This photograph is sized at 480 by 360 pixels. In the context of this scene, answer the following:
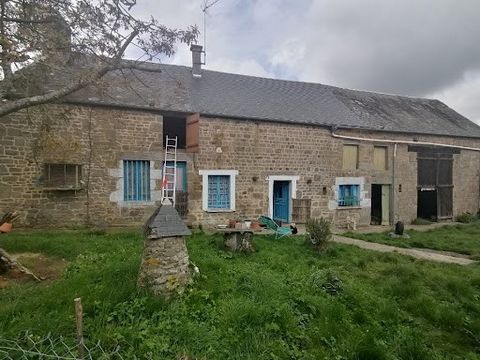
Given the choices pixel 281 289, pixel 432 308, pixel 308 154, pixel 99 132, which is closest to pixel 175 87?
pixel 99 132

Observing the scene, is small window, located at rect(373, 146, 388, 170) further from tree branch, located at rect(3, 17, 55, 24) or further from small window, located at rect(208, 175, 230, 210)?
tree branch, located at rect(3, 17, 55, 24)

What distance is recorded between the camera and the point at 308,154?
44.9 feet

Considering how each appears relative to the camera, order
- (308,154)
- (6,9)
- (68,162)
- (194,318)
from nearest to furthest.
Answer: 1. (194,318)
2. (6,9)
3. (68,162)
4. (308,154)

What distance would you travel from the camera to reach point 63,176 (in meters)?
10.3

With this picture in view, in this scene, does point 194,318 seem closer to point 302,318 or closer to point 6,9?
point 302,318

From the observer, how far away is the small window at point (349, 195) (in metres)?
14.5

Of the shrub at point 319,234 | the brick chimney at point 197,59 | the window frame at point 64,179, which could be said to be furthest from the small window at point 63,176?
the shrub at point 319,234

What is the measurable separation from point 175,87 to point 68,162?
5.05 meters

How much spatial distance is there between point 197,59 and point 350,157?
807cm

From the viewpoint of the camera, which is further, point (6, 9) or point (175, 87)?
point (175, 87)

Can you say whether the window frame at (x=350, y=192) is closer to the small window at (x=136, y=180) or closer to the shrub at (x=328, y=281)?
the small window at (x=136, y=180)

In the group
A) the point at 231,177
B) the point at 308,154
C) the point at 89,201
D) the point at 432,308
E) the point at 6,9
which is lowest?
the point at 432,308

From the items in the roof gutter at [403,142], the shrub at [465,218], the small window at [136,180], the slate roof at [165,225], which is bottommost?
the shrub at [465,218]

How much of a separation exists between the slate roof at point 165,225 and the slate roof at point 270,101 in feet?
18.0
